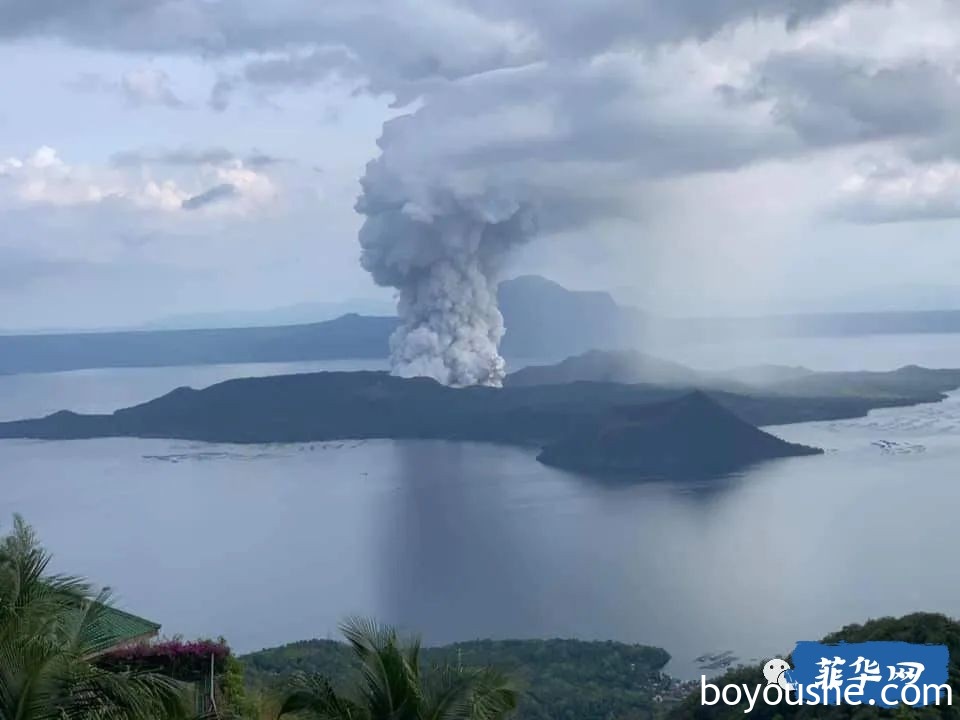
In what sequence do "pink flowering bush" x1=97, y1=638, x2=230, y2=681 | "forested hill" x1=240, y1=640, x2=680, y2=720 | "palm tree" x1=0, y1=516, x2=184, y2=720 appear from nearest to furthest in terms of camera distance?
"palm tree" x1=0, y1=516, x2=184, y2=720 < "pink flowering bush" x1=97, y1=638, x2=230, y2=681 < "forested hill" x1=240, y1=640, x2=680, y2=720

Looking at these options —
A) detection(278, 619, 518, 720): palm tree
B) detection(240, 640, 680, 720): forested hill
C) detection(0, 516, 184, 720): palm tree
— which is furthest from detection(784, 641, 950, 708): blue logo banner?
detection(240, 640, 680, 720): forested hill

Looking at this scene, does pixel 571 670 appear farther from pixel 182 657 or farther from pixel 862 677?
pixel 182 657

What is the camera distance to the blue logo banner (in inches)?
157

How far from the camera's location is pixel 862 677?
4.10 metres

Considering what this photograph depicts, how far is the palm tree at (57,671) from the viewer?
1.70 metres

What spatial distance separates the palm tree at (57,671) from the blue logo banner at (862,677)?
276cm

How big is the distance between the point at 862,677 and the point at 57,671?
10.4ft

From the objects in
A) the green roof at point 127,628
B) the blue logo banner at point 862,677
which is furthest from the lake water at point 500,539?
the green roof at point 127,628

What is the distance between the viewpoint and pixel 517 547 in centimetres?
2511

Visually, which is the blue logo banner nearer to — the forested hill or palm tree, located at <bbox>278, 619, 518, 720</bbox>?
palm tree, located at <bbox>278, 619, 518, 720</bbox>

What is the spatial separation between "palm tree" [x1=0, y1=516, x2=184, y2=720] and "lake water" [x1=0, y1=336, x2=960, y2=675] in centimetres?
1269

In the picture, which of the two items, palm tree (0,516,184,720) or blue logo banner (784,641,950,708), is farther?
blue logo banner (784,641,950,708)

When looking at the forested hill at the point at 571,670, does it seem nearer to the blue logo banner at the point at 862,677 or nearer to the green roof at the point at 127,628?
the blue logo banner at the point at 862,677

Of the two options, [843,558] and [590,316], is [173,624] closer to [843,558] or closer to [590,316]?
[843,558]
